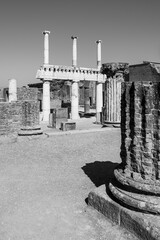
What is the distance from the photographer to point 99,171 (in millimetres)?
5695

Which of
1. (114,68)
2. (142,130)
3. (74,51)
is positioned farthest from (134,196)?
(74,51)

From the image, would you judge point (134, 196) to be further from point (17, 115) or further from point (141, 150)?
point (17, 115)

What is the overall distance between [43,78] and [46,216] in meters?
19.6

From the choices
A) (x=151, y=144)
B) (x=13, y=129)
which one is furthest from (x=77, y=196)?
(x=13, y=129)

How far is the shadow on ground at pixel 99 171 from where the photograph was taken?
199 inches

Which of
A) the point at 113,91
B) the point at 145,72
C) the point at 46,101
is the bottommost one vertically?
the point at 145,72

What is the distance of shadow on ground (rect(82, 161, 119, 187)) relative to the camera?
16.6 feet

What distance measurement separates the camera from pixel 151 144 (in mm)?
3471

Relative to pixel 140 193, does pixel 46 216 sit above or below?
below

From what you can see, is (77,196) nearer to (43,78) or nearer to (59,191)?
(59,191)

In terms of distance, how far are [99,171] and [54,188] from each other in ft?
4.49

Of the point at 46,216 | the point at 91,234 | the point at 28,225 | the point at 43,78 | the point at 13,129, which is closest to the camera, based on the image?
the point at 91,234

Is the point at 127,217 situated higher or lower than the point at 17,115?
lower

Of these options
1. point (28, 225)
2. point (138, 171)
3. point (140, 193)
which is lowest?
point (28, 225)
